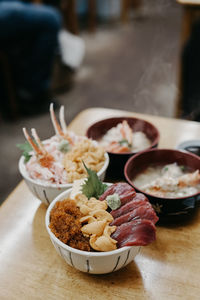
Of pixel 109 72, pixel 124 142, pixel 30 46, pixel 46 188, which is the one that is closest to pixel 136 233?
pixel 46 188

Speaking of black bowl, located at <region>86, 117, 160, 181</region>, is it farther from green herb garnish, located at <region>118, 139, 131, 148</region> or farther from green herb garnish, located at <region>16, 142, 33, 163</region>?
green herb garnish, located at <region>16, 142, 33, 163</region>

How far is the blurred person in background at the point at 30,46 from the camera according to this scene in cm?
332

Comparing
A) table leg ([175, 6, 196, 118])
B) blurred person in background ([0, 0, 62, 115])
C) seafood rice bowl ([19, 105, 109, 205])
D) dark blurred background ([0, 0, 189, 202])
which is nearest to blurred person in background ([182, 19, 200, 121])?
table leg ([175, 6, 196, 118])

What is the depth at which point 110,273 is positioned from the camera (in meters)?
0.98

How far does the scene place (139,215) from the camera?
95 centimetres

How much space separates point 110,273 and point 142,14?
691 cm

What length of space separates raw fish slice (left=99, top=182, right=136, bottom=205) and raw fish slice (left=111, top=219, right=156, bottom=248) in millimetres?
101

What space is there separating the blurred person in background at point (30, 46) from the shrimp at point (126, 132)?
2.31 m

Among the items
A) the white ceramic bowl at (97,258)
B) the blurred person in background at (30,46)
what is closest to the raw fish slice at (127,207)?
the white ceramic bowl at (97,258)

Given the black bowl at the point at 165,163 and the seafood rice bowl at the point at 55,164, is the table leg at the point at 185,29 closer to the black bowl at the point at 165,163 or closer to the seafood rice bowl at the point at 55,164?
the black bowl at the point at 165,163

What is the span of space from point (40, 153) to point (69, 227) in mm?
357

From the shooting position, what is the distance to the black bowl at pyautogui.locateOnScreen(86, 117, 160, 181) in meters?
1.31

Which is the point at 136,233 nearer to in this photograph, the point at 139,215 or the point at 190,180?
the point at 139,215

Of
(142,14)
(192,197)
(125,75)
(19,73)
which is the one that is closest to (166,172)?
(192,197)
